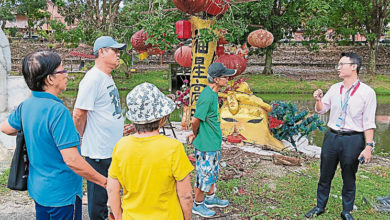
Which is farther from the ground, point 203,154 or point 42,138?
point 42,138

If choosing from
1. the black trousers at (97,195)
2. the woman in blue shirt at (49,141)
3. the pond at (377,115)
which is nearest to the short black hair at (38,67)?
A: the woman in blue shirt at (49,141)

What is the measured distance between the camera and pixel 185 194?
1.86 m

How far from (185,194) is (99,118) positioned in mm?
1115

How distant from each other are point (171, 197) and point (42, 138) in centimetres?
80

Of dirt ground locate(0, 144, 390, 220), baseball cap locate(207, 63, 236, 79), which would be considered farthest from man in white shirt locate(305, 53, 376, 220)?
dirt ground locate(0, 144, 390, 220)

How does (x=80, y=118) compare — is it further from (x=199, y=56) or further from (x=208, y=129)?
(x=199, y=56)

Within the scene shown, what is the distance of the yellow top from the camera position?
5.89ft

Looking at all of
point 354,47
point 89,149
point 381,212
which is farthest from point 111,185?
point 354,47

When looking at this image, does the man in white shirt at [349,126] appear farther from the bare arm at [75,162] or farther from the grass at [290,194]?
the bare arm at [75,162]

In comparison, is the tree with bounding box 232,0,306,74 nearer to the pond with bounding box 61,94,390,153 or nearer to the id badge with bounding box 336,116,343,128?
the pond with bounding box 61,94,390,153

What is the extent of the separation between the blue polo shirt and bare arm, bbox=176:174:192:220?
65 centimetres

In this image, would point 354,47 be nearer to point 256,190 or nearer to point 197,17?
point 197,17

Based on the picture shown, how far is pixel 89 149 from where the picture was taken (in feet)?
8.79

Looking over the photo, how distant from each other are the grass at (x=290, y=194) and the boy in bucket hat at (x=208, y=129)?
0.61 m
